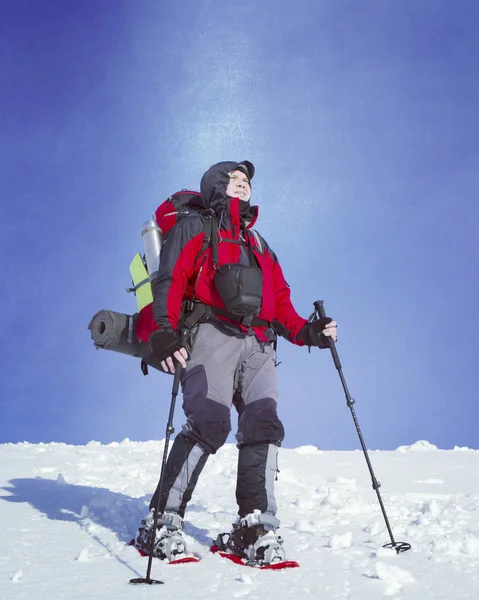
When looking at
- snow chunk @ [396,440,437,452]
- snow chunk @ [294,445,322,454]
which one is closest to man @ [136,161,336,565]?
snow chunk @ [294,445,322,454]

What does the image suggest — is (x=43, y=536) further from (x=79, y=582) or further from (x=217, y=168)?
(x=217, y=168)

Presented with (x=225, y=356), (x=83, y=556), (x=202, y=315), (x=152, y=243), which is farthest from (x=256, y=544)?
(x=152, y=243)

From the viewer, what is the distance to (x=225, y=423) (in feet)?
15.6

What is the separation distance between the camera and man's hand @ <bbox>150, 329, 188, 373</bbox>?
15.6 ft

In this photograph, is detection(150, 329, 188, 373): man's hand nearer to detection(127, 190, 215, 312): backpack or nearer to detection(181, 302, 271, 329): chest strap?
detection(181, 302, 271, 329): chest strap

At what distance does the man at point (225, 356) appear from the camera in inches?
185

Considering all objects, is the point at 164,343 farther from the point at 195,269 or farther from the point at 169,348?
the point at 195,269

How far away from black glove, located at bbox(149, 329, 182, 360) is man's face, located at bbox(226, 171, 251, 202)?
5.03ft

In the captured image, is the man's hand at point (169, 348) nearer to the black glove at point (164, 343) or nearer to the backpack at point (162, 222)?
the black glove at point (164, 343)

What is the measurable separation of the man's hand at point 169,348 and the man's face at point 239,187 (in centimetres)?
154

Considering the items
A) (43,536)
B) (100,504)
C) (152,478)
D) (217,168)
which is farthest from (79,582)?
(152,478)

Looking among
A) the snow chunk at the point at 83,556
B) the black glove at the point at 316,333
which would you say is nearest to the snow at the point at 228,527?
the snow chunk at the point at 83,556

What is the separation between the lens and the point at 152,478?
9188 millimetres

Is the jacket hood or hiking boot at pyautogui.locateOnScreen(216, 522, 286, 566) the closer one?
hiking boot at pyautogui.locateOnScreen(216, 522, 286, 566)
